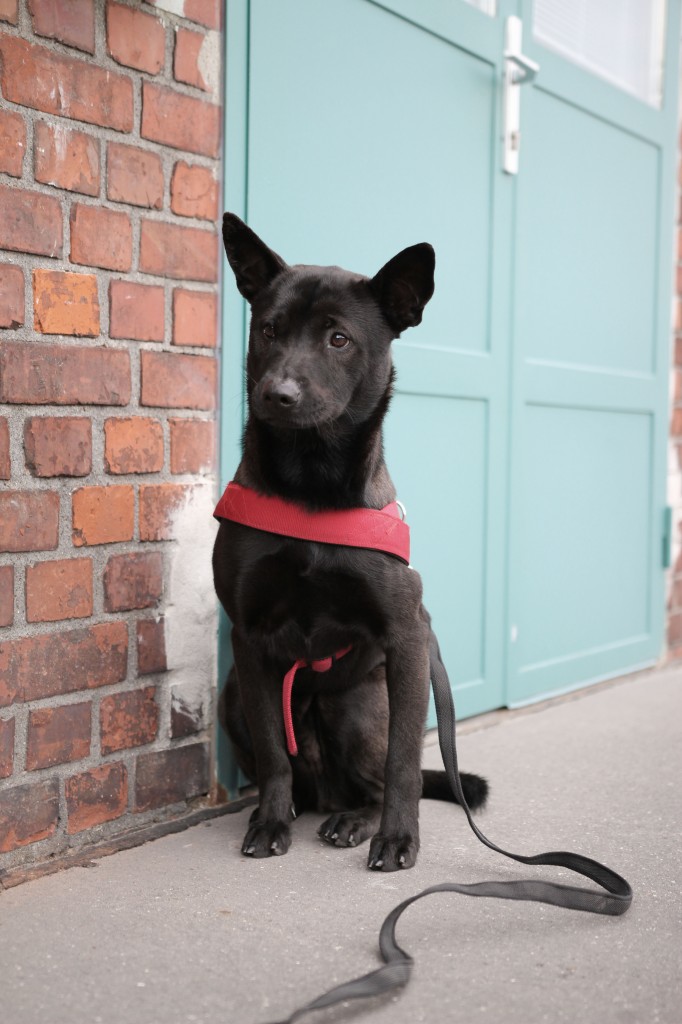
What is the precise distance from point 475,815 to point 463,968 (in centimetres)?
71

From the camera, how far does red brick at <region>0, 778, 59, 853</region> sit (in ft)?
5.73

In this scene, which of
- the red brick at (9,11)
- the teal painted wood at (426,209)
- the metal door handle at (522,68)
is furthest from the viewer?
the metal door handle at (522,68)

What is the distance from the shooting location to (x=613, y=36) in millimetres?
3352

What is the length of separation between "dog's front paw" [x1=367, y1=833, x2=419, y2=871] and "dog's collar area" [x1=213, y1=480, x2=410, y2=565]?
52 cm

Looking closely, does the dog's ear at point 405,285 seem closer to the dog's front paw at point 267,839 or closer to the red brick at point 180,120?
the red brick at point 180,120

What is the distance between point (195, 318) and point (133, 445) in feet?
1.01

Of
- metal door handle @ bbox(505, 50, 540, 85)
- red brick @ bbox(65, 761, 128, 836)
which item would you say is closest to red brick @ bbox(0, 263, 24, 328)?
red brick @ bbox(65, 761, 128, 836)

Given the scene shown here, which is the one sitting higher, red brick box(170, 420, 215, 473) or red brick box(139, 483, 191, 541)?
red brick box(170, 420, 215, 473)

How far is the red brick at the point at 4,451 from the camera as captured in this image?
171cm

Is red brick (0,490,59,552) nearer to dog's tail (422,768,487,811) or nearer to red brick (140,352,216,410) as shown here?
red brick (140,352,216,410)

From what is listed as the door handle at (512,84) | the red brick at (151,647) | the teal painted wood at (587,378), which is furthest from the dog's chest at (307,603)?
the door handle at (512,84)

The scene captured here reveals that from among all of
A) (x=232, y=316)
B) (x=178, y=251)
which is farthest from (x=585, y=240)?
(x=178, y=251)

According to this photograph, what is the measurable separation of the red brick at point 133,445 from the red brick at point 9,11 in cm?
71

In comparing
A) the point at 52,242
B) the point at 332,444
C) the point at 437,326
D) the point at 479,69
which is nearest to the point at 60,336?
the point at 52,242
